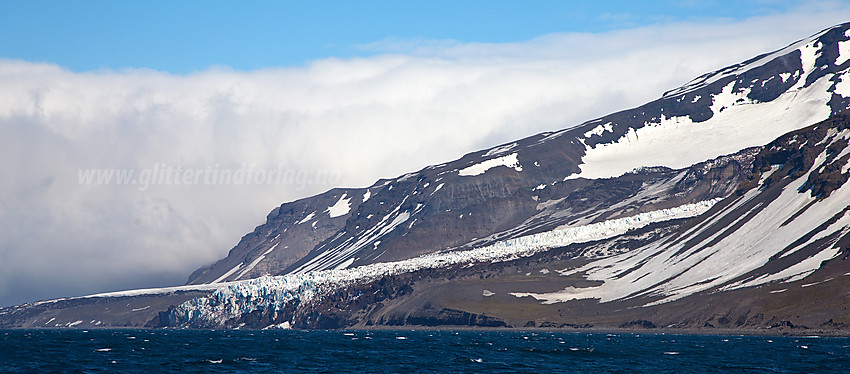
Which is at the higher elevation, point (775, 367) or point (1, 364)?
point (1, 364)

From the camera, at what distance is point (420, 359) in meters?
127

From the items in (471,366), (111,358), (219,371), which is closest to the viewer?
(219,371)

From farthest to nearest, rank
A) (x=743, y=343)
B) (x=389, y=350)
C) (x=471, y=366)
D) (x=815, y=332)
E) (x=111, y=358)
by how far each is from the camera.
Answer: (x=815, y=332), (x=743, y=343), (x=389, y=350), (x=111, y=358), (x=471, y=366)

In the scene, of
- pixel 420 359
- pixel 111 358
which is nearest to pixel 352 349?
pixel 420 359

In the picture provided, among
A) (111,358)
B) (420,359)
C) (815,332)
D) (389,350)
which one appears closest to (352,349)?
(389,350)

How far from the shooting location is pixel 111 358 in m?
126

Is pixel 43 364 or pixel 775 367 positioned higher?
pixel 43 364

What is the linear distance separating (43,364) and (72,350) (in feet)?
117

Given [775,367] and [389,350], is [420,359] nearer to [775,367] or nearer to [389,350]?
[389,350]

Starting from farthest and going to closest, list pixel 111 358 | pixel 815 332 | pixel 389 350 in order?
pixel 815 332 → pixel 389 350 → pixel 111 358

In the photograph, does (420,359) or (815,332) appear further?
(815,332)

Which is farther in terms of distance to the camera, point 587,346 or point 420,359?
point 587,346

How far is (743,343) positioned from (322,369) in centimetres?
7809

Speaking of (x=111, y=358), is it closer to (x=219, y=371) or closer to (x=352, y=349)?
(x=219, y=371)
